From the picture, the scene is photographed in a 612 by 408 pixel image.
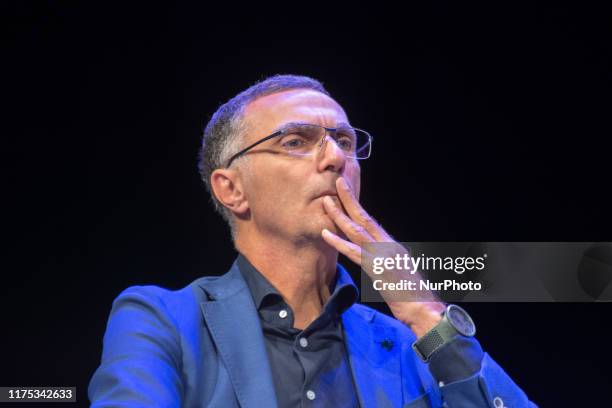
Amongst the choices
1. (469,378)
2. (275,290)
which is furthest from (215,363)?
(469,378)

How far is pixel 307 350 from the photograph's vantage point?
210 centimetres

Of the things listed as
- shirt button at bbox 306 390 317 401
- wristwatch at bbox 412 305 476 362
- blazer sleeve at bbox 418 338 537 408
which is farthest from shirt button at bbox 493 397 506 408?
shirt button at bbox 306 390 317 401

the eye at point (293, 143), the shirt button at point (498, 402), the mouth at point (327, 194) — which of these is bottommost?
the shirt button at point (498, 402)

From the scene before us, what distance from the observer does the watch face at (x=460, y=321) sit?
1.92 meters

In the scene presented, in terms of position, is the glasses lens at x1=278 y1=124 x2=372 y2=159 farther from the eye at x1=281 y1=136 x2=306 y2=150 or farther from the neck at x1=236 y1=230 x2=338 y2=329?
the neck at x1=236 y1=230 x2=338 y2=329

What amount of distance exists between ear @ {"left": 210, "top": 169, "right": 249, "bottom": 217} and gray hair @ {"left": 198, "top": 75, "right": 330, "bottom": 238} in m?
0.05

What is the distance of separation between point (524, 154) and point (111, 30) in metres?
1.86

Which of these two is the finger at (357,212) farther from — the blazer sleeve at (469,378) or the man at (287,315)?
the blazer sleeve at (469,378)

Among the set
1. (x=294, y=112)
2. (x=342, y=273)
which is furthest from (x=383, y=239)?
(x=294, y=112)

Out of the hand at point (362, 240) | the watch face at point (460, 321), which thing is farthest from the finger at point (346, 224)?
the watch face at point (460, 321)

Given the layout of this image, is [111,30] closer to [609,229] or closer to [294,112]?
[294,112]

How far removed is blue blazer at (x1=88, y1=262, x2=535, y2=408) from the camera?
5.93ft

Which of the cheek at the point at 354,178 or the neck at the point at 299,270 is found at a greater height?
the cheek at the point at 354,178

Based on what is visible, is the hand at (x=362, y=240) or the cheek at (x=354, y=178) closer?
the hand at (x=362, y=240)
